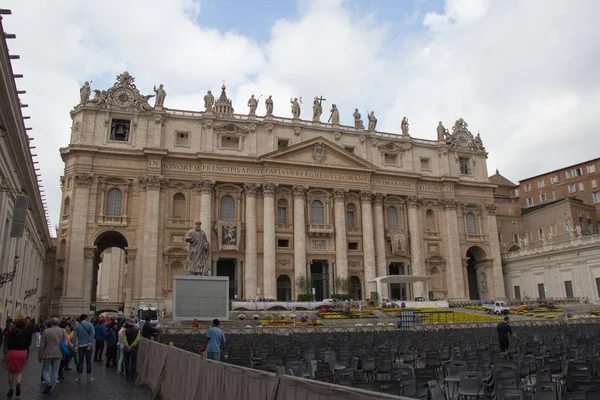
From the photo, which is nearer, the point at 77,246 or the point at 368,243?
the point at 77,246

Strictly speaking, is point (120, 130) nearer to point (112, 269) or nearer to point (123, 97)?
point (123, 97)

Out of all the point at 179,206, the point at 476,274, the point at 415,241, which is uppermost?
the point at 179,206

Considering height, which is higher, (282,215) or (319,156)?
(319,156)

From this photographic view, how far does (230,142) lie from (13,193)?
3430 centimetres

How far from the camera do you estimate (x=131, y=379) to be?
14.9 m

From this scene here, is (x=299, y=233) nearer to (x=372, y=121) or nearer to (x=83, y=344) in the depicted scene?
(x=372, y=121)

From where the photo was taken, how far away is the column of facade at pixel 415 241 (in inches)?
2194

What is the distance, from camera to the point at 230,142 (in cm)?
5459

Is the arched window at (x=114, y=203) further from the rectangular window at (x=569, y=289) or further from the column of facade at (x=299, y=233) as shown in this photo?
the rectangular window at (x=569, y=289)

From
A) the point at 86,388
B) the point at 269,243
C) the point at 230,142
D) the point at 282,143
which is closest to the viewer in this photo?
the point at 86,388

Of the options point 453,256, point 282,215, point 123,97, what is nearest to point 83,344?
point 282,215

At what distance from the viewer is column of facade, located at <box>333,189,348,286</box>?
5306cm

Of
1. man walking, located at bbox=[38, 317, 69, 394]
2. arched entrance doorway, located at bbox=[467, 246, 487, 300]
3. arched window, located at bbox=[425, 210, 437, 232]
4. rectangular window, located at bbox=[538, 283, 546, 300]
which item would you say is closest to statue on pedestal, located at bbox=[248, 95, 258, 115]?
arched window, located at bbox=[425, 210, 437, 232]

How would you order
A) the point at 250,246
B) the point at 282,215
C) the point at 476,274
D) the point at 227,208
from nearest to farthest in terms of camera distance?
the point at 250,246, the point at 227,208, the point at 282,215, the point at 476,274
